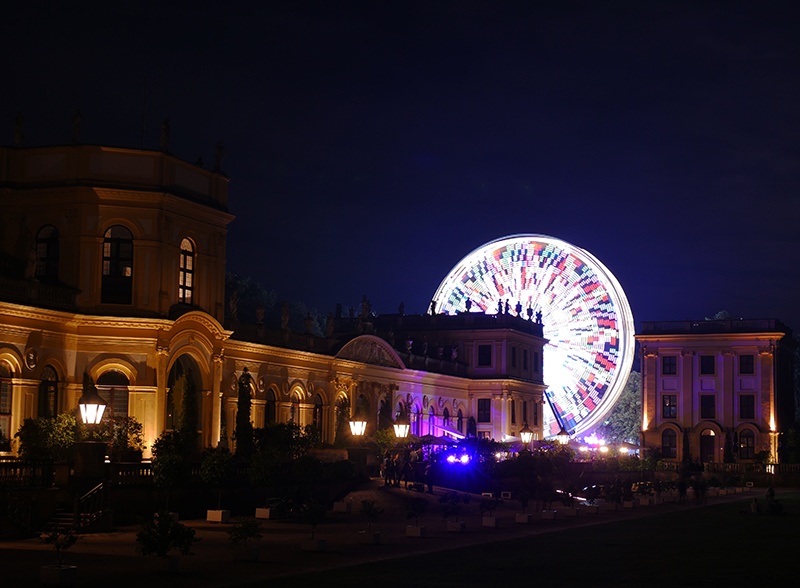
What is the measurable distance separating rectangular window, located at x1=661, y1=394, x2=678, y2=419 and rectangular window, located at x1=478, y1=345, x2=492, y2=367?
17.6 meters

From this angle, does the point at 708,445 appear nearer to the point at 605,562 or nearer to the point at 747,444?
the point at 747,444

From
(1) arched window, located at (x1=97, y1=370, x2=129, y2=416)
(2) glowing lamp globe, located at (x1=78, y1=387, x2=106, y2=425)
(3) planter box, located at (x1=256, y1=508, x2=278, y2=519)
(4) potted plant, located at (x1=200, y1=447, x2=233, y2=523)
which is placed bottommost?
(3) planter box, located at (x1=256, y1=508, x2=278, y2=519)

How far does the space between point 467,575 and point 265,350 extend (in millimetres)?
29283

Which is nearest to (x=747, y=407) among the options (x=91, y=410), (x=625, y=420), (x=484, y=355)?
(x=484, y=355)

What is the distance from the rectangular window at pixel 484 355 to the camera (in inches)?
3031

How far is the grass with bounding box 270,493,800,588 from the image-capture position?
66.3 feet

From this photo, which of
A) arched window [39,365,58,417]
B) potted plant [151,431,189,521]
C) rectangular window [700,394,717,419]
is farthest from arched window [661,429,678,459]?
potted plant [151,431,189,521]

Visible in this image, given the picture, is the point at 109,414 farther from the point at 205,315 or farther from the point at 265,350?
the point at 265,350

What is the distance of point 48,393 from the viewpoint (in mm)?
36844

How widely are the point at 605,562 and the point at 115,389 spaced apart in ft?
68.0

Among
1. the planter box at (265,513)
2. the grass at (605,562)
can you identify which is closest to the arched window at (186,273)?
the planter box at (265,513)

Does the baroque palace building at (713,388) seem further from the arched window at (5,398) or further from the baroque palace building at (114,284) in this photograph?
the arched window at (5,398)

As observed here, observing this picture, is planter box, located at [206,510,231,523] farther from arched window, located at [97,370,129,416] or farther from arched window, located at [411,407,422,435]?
arched window, located at [411,407,422,435]

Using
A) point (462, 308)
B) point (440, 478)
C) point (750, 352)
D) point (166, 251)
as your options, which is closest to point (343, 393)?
point (440, 478)
